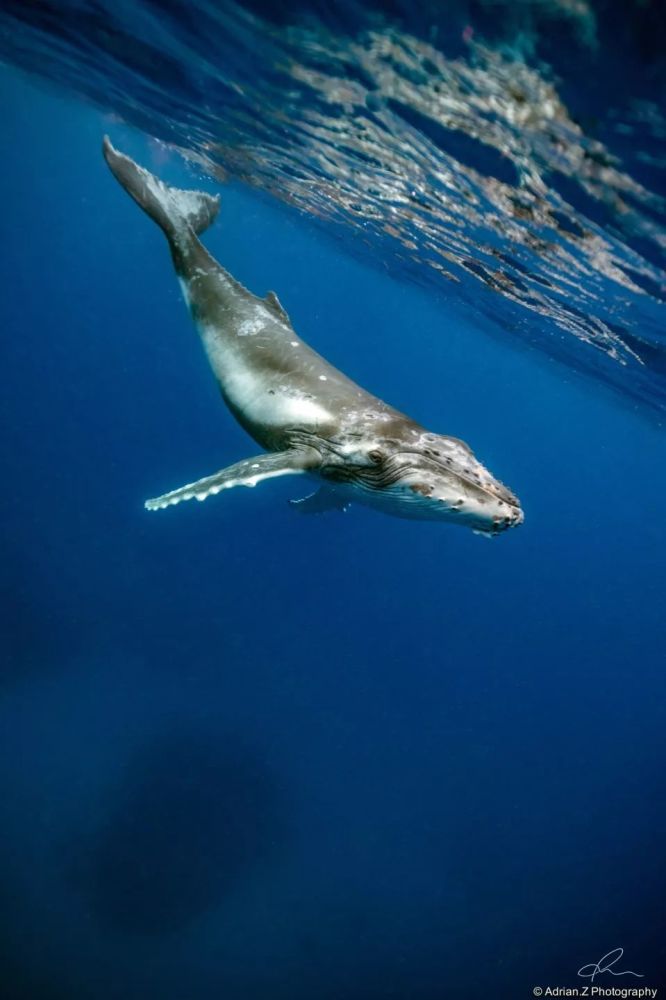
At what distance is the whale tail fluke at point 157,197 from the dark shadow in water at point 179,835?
15.6m

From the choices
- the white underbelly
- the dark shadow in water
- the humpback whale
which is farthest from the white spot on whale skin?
the dark shadow in water

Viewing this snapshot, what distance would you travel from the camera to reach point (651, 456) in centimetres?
4316

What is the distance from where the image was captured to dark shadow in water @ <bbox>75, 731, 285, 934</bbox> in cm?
1562

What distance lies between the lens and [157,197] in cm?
967

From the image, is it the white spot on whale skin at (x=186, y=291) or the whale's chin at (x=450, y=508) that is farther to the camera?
the white spot on whale skin at (x=186, y=291)

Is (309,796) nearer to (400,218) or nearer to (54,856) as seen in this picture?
(54,856)

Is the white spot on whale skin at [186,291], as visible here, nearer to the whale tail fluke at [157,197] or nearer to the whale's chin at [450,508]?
the whale tail fluke at [157,197]

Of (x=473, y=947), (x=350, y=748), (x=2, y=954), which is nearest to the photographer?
(x=2, y=954)

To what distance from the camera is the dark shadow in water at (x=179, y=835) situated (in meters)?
15.6

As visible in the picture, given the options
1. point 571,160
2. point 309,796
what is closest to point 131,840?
point 309,796

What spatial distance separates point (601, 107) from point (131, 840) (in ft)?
63.9

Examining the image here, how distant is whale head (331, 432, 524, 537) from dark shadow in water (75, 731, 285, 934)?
14662mm

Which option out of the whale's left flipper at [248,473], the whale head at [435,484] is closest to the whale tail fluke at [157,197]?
the whale's left flipper at [248,473]

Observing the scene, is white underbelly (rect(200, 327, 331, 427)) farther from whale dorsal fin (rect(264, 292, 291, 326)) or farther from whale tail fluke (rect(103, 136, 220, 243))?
whale tail fluke (rect(103, 136, 220, 243))
